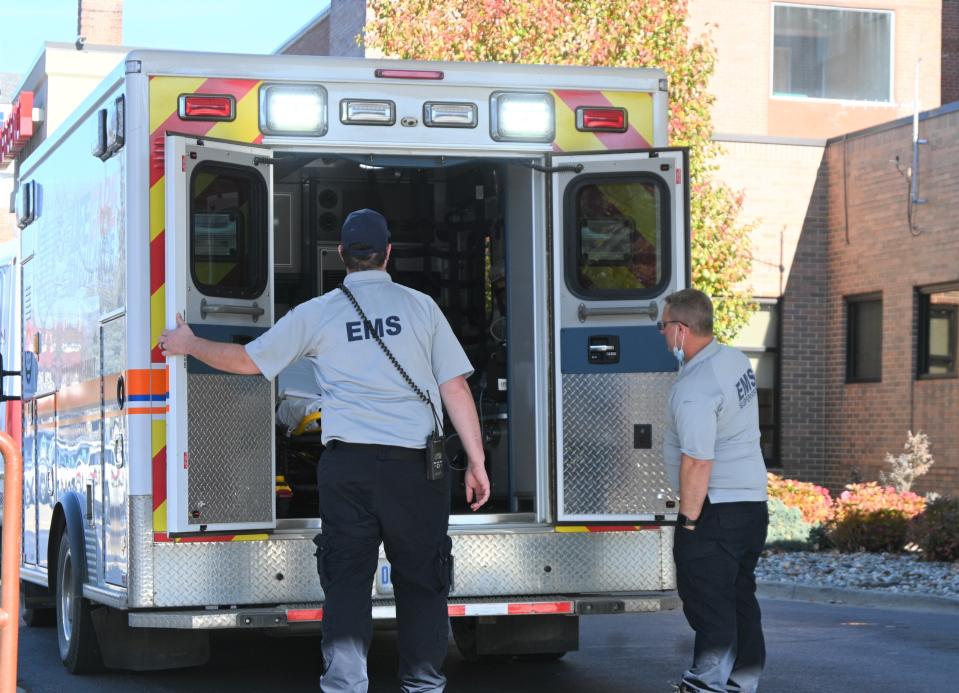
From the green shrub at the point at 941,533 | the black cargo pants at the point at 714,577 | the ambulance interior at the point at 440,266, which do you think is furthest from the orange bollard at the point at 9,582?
the green shrub at the point at 941,533

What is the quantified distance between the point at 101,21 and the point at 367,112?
29098mm

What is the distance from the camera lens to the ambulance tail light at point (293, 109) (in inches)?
294

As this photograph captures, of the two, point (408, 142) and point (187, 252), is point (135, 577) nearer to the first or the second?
point (187, 252)

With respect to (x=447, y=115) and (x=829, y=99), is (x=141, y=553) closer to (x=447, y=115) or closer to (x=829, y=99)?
(x=447, y=115)

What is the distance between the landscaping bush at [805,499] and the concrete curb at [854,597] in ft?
10.4

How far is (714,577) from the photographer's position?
6.90m

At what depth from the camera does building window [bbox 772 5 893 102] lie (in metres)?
26.2

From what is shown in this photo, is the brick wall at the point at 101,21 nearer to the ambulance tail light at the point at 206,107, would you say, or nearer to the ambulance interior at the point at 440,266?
the ambulance interior at the point at 440,266

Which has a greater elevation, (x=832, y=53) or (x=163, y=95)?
(x=832, y=53)

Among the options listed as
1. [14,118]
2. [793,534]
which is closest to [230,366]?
[793,534]

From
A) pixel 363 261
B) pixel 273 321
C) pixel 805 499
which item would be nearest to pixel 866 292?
pixel 805 499

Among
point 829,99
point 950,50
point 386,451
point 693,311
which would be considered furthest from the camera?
point 950,50

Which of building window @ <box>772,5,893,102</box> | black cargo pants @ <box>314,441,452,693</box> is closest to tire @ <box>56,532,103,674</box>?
black cargo pants @ <box>314,441,452,693</box>

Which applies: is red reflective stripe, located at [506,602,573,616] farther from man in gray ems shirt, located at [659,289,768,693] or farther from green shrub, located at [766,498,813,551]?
green shrub, located at [766,498,813,551]
